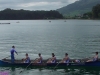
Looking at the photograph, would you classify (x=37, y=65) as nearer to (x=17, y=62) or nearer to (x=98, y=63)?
(x=17, y=62)

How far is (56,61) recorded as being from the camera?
1364 inches

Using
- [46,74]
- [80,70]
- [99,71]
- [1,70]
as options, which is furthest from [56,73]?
[1,70]

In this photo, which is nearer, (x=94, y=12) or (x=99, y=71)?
(x=99, y=71)

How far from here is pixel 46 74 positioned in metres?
31.0

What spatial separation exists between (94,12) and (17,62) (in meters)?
172

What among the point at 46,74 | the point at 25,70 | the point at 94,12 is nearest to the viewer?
the point at 46,74

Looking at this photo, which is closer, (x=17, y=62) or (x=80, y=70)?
(x=80, y=70)

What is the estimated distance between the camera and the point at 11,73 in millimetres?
31922

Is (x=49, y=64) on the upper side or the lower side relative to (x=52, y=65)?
upper

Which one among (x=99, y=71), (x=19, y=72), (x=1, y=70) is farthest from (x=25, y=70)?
(x=99, y=71)

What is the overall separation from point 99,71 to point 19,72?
10.9 m

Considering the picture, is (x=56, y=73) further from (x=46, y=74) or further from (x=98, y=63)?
(x=98, y=63)

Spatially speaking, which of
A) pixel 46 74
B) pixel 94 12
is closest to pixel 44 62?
pixel 46 74

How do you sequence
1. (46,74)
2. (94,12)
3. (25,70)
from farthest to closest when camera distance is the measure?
(94,12) < (25,70) < (46,74)
